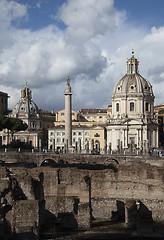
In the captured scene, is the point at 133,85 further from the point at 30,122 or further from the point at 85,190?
the point at 85,190

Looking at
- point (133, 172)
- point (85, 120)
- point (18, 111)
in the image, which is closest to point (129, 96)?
point (85, 120)

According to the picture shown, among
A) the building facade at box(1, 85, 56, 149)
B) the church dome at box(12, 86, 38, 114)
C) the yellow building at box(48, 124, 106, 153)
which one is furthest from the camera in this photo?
the church dome at box(12, 86, 38, 114)

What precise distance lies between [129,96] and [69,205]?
54.4 metres

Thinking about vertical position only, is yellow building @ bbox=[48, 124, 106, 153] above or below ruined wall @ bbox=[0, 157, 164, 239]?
above

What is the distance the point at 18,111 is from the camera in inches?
3772

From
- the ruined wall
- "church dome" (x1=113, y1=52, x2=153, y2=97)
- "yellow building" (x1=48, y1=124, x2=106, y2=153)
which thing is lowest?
the ruined wall

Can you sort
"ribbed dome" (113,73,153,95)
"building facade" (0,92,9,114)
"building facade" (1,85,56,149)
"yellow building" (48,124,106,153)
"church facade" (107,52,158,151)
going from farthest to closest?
"building facade" (0,92,9,114), "building facade" (1,85,56,149), "yellow building" (48,124,106,153), "ribbed dome" (113,73,153,95), "church facade" (107,52,158,151)

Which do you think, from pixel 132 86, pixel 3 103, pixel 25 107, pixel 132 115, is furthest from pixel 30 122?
pixel 132 86

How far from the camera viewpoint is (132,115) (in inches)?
2918

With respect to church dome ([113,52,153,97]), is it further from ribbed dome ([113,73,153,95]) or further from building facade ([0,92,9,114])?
building facade ([0,92,9,114])

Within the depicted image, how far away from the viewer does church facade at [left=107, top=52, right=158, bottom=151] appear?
72.6m

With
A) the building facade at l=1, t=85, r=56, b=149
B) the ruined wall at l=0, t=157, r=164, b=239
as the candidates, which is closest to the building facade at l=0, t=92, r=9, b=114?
the building facade at l=1, t=85, r=56, b=149

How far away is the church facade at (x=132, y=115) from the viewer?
72562 millimetres

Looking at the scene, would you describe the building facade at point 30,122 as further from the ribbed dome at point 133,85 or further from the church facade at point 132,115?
the ribbed dome at point 133,85
